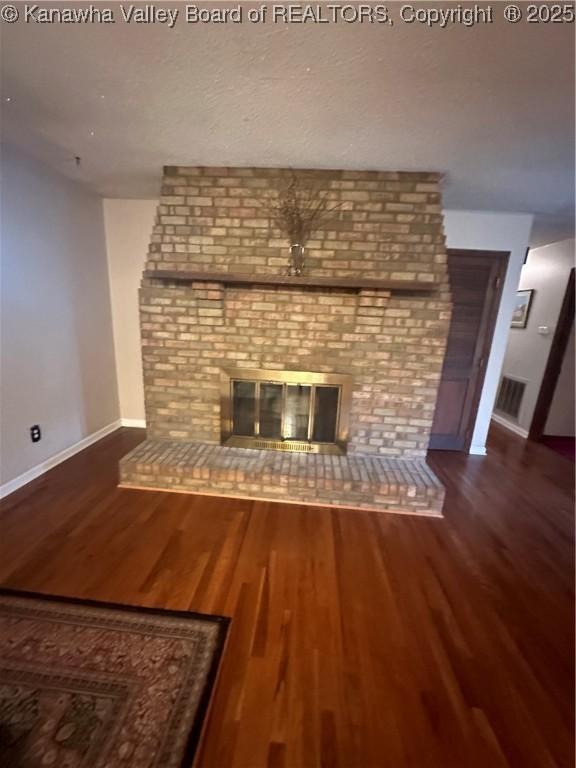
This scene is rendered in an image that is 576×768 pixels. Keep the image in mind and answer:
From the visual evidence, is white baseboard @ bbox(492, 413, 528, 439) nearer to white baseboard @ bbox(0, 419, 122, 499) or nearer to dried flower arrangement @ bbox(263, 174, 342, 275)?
dried flower arrangement @ bbox(263, 174, 342, 275)

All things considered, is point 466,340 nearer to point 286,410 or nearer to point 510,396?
point 510,396

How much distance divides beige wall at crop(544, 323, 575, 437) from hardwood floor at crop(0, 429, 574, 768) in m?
1.68

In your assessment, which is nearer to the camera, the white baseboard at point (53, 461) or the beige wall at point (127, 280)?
the white baseboard at point (53, 461)

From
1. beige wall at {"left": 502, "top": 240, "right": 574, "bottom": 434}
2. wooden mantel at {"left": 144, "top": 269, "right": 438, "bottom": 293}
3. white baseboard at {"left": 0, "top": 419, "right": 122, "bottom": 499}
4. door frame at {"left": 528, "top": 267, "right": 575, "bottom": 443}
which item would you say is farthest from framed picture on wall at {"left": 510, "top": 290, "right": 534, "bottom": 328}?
white baseboard at {"left": 0, "top": 419, "right": 122, "bottom": 499}

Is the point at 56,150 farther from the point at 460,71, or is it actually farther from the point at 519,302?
the point at 519,302

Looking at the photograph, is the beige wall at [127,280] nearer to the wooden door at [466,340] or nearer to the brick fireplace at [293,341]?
the brick fireplace at [293,341]

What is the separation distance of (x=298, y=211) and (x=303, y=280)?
51cm

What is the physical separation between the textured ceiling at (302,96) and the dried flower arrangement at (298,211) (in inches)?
7.3

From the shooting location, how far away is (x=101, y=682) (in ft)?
3.67

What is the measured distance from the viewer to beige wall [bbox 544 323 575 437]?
3.58 m

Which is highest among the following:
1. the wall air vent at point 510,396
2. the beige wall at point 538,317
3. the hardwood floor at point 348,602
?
the beige wall at point 538,317

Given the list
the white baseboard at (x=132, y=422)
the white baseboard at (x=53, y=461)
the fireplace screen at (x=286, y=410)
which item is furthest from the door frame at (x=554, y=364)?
the white baseboard at (x=53, y=461)

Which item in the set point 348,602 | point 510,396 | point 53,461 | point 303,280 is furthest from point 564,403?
point 53,461

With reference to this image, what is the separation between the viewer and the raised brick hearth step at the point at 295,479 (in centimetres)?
219
